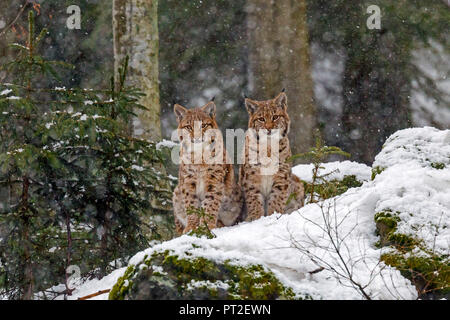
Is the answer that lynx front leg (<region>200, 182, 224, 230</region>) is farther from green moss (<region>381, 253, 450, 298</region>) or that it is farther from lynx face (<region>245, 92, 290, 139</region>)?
green moss (<region>381, 253, 450, 298</region>)

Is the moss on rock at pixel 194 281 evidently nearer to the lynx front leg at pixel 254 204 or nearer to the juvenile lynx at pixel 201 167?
the juvenile lynx at pixel 201 167

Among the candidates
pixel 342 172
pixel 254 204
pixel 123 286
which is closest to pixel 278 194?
pixel 254 204

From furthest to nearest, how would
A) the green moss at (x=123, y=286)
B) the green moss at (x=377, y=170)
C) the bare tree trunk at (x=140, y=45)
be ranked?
the bare tree trunk at (x=140, y=45) → the green moss at (x=377, y=170) → the green moss at (x=123, y=286)

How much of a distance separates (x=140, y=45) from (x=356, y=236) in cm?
526

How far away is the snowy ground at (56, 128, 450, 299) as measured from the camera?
10.6 ft

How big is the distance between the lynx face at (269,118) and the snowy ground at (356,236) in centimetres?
126

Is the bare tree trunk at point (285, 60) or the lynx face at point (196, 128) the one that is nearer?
the lynx face at point (196, 128)

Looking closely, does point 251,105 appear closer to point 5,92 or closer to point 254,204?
point 254,204

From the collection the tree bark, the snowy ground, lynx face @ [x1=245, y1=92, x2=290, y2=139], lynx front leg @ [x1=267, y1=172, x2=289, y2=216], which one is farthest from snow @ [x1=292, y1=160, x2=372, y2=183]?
the tree bark

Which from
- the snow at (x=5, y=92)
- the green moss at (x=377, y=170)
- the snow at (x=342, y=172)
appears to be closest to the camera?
the green moss at (x=377, y=170)

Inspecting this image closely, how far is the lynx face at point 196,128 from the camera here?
222 inches

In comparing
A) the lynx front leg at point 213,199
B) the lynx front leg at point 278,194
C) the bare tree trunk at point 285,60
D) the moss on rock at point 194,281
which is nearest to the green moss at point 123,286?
the moss on rock at point 194,281

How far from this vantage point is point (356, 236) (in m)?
3.89
